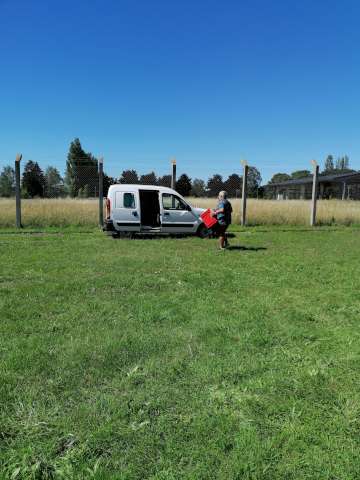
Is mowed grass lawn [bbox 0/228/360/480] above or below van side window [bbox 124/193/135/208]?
below

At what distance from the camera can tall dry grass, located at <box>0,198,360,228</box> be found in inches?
543

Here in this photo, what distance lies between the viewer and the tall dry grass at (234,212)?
45.3 ft

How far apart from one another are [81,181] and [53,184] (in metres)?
1.20

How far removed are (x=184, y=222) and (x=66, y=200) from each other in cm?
571

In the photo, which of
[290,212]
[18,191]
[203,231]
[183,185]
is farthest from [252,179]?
[18,191]

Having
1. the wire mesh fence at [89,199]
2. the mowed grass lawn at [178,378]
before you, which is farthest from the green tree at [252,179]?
the mowed grass lawn at [178,378]

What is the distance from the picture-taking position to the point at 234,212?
15672 millimetres

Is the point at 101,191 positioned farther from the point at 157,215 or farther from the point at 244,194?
the point at 244,194

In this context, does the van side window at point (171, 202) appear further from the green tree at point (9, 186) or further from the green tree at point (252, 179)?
the green tree at point (9, 186)

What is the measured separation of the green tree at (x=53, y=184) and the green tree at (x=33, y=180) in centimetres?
22

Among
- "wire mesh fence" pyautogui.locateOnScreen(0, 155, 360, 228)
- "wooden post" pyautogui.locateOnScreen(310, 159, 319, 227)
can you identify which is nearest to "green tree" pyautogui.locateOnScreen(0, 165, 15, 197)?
"wire mesh fence" pyautogui.locateOnScreen(0, 155, 360, 228)

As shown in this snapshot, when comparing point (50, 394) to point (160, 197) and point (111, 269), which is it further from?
point (160, 197)

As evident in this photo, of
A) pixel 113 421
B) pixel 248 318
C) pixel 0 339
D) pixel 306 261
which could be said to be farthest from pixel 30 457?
pixel 306 261

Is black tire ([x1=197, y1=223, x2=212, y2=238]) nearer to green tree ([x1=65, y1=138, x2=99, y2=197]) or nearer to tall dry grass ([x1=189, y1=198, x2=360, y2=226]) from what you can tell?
tall dry grass ([x1=189, y1=198, x2=360, y2=226])
